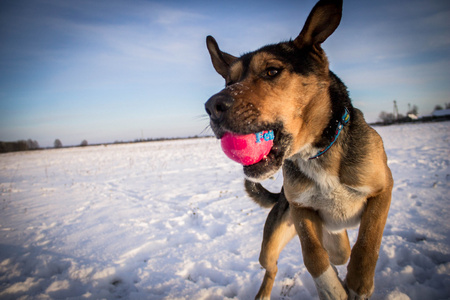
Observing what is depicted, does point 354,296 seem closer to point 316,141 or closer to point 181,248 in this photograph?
point 316,141

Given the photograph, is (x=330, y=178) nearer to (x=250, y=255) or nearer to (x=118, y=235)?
(x=250, y=255)

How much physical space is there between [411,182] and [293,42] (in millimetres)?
5872

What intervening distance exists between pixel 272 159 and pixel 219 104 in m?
0.72

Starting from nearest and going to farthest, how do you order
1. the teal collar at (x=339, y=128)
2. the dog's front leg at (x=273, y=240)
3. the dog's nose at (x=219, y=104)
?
the dog's nose at (x=219, y=104), the teal collar at (x=339, y=128), the dog's front leg at (x=273, y=240)

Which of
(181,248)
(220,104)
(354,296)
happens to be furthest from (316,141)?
(181,248)

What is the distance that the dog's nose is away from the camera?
1.77m

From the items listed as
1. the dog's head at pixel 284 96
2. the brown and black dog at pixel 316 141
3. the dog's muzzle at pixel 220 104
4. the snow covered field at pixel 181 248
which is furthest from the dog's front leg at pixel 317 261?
the dog's muzzle at pixel 220 104

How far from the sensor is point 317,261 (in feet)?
6.91

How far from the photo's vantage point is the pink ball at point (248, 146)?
1.83 metres

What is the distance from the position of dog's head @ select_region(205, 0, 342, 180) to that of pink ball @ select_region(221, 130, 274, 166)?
6cm

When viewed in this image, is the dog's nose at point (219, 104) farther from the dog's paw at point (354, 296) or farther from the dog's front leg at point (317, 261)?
the dog's paw at point (354, 296)

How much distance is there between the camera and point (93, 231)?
4.40 metres

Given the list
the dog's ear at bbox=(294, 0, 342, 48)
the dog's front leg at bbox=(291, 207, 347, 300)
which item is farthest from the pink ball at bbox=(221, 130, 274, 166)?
the dog's ear at bbox=(294, 0, 342, 48)

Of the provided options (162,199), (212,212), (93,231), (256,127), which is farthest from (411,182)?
(93,231)
